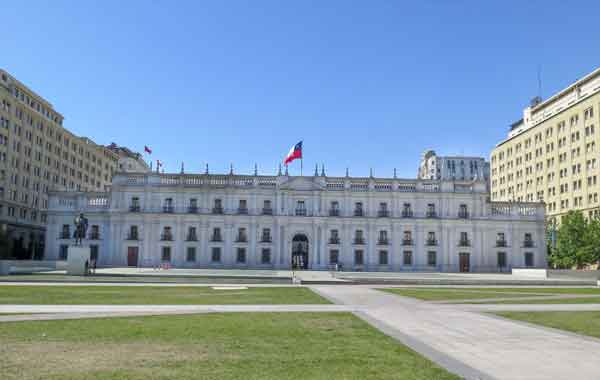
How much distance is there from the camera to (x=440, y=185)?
6944 cm

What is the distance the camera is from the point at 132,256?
67.5 meters

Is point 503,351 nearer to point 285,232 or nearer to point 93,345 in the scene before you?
point 93,345

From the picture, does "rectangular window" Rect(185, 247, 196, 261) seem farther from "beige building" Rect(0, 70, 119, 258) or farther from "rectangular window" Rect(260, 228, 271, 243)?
"beige building" Rect(0, 70, 119, 258)

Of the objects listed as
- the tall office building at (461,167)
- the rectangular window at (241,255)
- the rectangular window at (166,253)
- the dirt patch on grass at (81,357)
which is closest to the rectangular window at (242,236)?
the rectangular window at (241,255)

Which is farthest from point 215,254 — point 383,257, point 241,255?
point 383,257

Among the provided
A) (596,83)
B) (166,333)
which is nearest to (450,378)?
(166,333)

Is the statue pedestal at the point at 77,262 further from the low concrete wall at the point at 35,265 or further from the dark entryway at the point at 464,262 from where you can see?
the dark entryway at the point at 464,262

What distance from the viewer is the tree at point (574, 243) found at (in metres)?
59.1

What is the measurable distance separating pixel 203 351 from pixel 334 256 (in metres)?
58.5

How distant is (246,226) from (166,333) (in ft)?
184

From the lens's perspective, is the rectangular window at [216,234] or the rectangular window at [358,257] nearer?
the rectangular window at [358,257]

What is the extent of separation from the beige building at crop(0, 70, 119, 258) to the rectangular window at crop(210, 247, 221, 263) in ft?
77.3

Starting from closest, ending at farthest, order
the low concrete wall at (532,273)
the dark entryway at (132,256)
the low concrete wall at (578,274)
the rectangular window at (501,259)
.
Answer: the low concrete wall at (578,274) < the low concrete wall at (532,273) < the dark entryway at (132,256) < the rectangular window at (501,259)

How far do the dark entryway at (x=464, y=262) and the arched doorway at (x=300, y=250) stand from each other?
2081 cm
